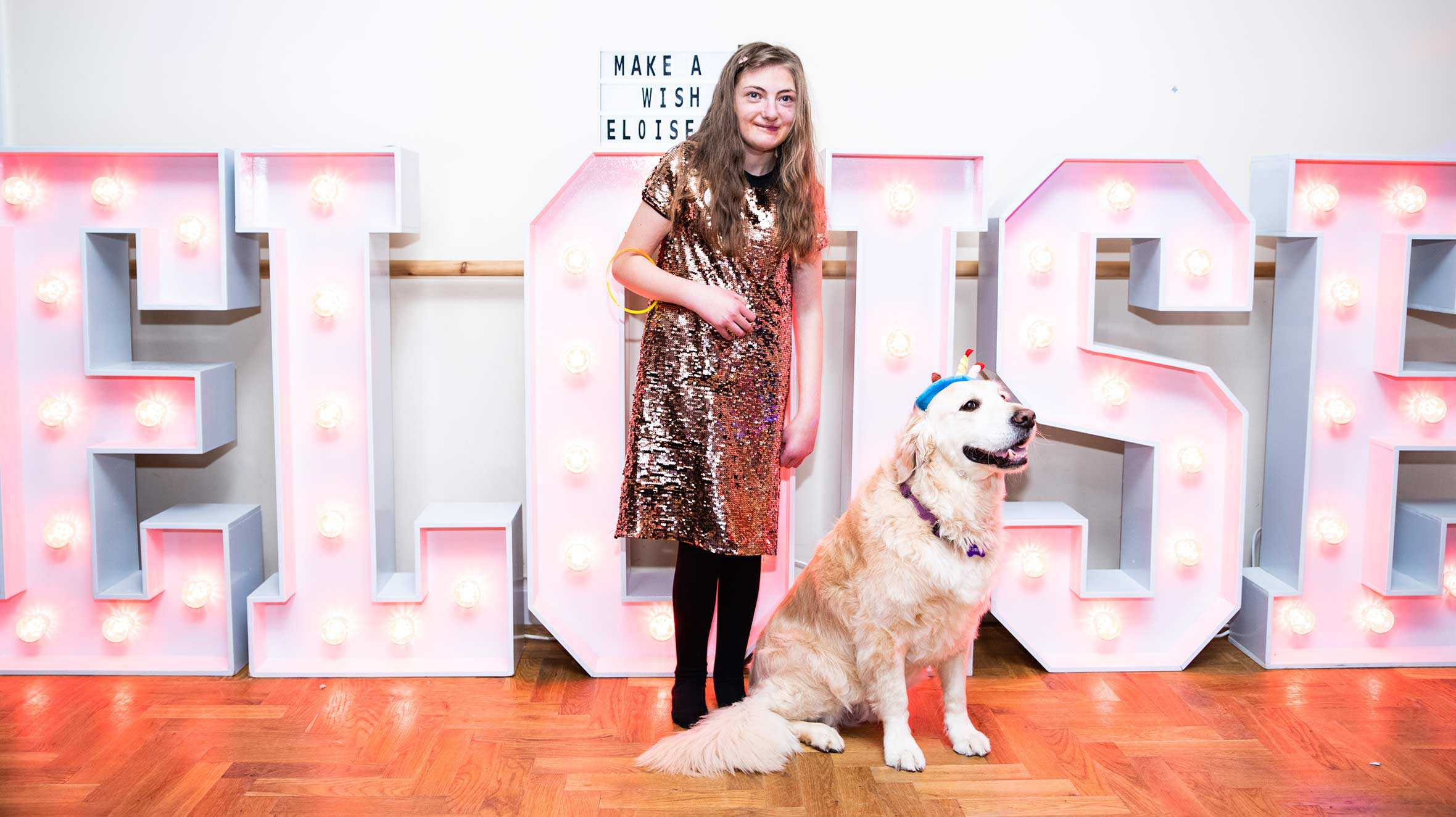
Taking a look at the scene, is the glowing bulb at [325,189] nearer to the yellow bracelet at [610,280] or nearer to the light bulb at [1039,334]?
the yellow bracelet at [610,280]

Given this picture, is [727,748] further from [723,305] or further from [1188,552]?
[1188,552]

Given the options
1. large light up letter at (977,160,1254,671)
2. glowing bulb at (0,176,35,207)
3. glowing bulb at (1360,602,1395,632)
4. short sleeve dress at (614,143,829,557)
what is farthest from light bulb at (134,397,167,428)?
glowing bulb at (1360,602,1395,632)

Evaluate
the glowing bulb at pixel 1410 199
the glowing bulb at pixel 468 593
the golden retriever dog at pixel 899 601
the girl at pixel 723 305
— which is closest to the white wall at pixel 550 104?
the glowing bulb at pixel 1410 199

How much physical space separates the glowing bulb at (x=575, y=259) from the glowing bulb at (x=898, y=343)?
2.57ft

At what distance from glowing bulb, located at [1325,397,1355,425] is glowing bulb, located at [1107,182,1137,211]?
759mm

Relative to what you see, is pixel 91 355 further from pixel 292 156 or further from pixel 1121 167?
pixel 1121 167

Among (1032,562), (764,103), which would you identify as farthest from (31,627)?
(1032,562)

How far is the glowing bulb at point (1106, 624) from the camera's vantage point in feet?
9.84

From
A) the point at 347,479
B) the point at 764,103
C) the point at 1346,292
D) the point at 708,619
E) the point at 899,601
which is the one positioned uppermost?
the point at 764,103

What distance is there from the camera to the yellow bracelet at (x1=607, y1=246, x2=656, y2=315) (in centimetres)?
247

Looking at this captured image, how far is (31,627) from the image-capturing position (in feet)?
9.50

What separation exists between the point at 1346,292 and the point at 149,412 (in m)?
3.10

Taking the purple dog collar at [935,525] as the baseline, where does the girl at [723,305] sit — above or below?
above

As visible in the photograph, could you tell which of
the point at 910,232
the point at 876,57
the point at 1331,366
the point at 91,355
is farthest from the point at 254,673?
the point at 1331,366
